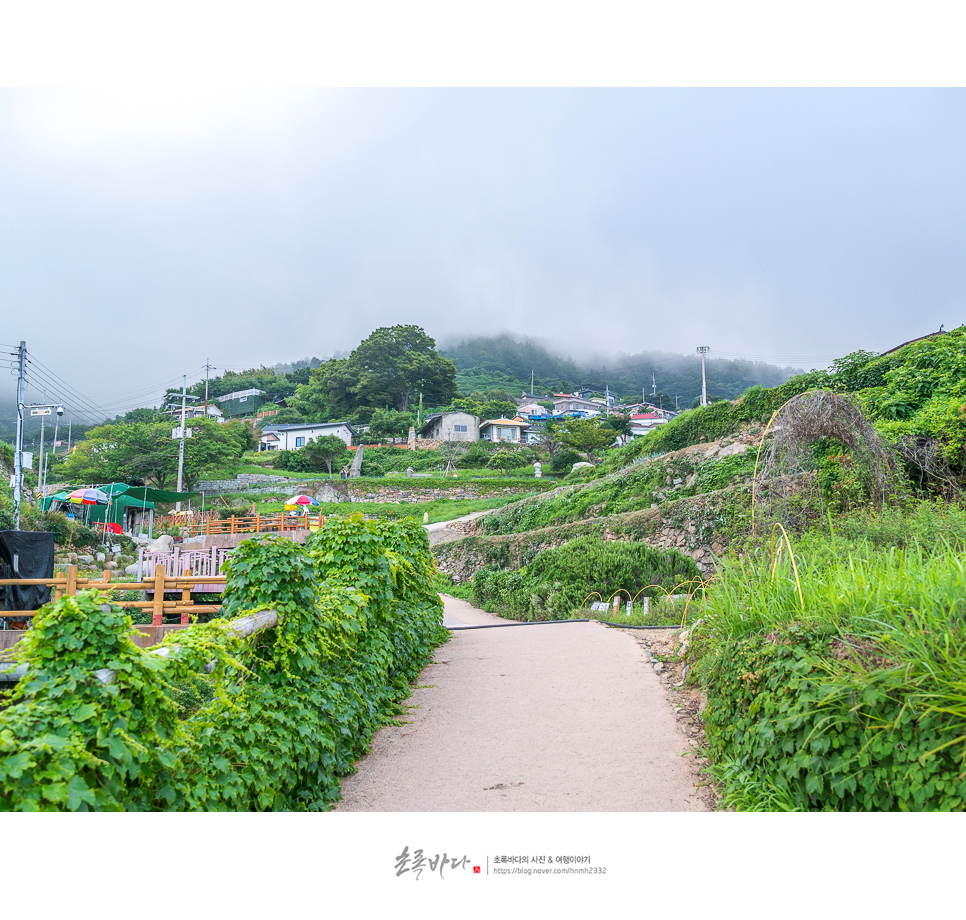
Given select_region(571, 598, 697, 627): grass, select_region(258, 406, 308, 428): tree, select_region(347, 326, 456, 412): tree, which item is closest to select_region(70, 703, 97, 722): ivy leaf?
select_region(571, 598, 697, 627): grass

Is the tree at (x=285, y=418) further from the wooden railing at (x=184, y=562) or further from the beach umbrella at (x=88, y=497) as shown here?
the wooden railing at (x=184, y=562)

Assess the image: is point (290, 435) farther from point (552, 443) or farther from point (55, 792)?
point (55, 792)

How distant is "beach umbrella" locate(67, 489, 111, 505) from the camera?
15.8 m

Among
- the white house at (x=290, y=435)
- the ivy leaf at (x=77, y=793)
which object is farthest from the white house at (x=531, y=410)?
the ivy leaf at (x=77, y=793)

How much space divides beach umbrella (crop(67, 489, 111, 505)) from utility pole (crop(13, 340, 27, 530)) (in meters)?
1.32

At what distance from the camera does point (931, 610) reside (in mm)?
2359

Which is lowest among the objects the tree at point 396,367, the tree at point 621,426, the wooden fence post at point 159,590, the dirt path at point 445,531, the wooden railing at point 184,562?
the dirt path at point 445,531

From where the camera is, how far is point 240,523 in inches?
660

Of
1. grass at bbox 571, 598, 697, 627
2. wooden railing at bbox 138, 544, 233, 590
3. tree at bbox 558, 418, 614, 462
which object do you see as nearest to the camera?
grass at bbox 571, 598, 697, 627

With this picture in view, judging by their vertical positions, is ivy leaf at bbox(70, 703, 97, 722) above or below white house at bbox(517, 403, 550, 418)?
below

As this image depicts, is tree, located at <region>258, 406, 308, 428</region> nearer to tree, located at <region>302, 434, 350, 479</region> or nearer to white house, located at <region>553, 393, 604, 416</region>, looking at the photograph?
tree, located at <region>302, 434, 350, 479</region>

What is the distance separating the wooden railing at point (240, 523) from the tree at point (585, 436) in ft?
65.5

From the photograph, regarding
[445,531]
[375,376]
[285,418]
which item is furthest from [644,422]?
[285,418]

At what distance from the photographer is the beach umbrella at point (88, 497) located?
51.7 feet
